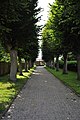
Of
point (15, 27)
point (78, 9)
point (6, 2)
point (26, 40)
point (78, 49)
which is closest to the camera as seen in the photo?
point (6, 2)

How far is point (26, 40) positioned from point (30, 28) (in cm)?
Answer: 129

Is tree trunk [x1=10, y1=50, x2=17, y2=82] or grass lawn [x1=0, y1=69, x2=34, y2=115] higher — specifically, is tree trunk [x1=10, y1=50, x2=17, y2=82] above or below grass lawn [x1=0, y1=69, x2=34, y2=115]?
above

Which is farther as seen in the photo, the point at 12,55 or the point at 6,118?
the point at 12,55

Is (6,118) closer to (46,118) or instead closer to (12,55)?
(46,118)

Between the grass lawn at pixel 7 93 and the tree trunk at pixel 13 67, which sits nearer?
the grass lawn at pixel 7 93

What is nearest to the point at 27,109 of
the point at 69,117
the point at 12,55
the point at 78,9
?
the point at 69,117

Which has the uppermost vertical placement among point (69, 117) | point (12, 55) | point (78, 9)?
point (78, 9)

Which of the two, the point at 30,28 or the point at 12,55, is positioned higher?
the point at 30,28

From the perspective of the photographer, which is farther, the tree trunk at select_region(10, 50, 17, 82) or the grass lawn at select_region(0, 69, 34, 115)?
the tree trunk at select_region(10, 50, 17, 82)

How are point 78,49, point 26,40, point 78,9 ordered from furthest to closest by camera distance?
point 78,49, point 26,40, point 78,9

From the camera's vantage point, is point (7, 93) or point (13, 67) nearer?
point (7, 93)

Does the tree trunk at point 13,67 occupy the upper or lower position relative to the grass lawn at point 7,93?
upper

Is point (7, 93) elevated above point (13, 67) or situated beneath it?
situated beneath

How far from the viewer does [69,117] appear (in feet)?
31.9
